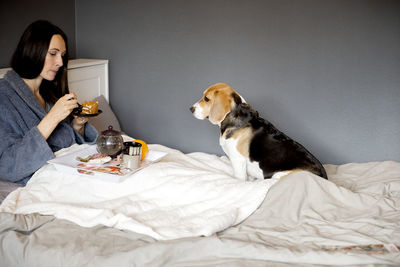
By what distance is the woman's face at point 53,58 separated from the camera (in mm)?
2229

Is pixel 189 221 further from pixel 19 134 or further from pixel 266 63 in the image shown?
pixel 266 63

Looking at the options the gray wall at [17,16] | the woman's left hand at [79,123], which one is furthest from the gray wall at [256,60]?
the woman's left hand at [79,123]

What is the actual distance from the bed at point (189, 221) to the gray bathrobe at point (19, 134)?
0.23ft

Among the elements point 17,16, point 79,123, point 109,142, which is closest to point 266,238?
point 109,142

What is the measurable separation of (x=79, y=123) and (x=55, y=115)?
38 cm

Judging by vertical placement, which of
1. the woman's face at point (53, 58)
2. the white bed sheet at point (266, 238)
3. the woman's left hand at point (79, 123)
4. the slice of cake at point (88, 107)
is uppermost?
the woman's face at point (53, 58)

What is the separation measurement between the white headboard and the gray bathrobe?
0.84 meters

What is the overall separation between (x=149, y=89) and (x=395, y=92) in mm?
2158

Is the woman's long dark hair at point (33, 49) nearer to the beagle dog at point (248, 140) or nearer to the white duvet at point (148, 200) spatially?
the white duvet at point (148, 200)

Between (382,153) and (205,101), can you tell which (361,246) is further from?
(382,153)

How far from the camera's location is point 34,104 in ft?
7.27

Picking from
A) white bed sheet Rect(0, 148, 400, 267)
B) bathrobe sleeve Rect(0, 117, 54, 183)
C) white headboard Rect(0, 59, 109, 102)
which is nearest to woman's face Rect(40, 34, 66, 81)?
bathrobe sleeve Rect(0, 117, 54, 183)

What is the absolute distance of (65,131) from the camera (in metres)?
2.39

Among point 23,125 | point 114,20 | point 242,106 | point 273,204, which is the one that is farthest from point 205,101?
point 114,20
